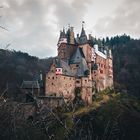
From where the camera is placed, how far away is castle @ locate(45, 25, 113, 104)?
5016 cm

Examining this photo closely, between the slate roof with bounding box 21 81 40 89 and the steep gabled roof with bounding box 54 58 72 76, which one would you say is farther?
the steep gabled roof with bounding box 54 58 72 76

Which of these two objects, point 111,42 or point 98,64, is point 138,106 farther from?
point 111,42

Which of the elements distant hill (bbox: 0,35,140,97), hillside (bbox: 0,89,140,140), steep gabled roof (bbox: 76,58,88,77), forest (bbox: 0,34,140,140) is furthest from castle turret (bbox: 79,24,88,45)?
distant hill (bbox: 0,35,140,97)

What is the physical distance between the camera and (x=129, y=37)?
13150cm

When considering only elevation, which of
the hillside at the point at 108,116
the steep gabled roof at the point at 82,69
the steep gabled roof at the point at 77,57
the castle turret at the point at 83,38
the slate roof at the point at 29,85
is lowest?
the hillside at the point at 108,116

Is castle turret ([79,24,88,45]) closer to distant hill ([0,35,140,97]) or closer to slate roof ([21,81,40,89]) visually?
slate roof ([21,81,40,89])

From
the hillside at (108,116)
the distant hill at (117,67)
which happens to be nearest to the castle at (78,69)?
the hillside at (108,116)

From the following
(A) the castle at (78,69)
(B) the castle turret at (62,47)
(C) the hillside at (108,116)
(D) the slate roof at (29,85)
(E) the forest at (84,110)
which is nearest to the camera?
(E) the forest at (84,110)

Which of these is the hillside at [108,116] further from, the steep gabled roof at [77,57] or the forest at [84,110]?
the steep gabled roof at [77,57]

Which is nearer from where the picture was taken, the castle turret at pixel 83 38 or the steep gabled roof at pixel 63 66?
the steep gabled roof at pixel 63 66

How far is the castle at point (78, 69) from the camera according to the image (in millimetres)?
50156

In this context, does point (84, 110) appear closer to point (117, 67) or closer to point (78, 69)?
point (78, 69)

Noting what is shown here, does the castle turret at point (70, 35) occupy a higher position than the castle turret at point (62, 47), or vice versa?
the castle turret at point (70, 35)

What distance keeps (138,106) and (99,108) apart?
39.2ft
